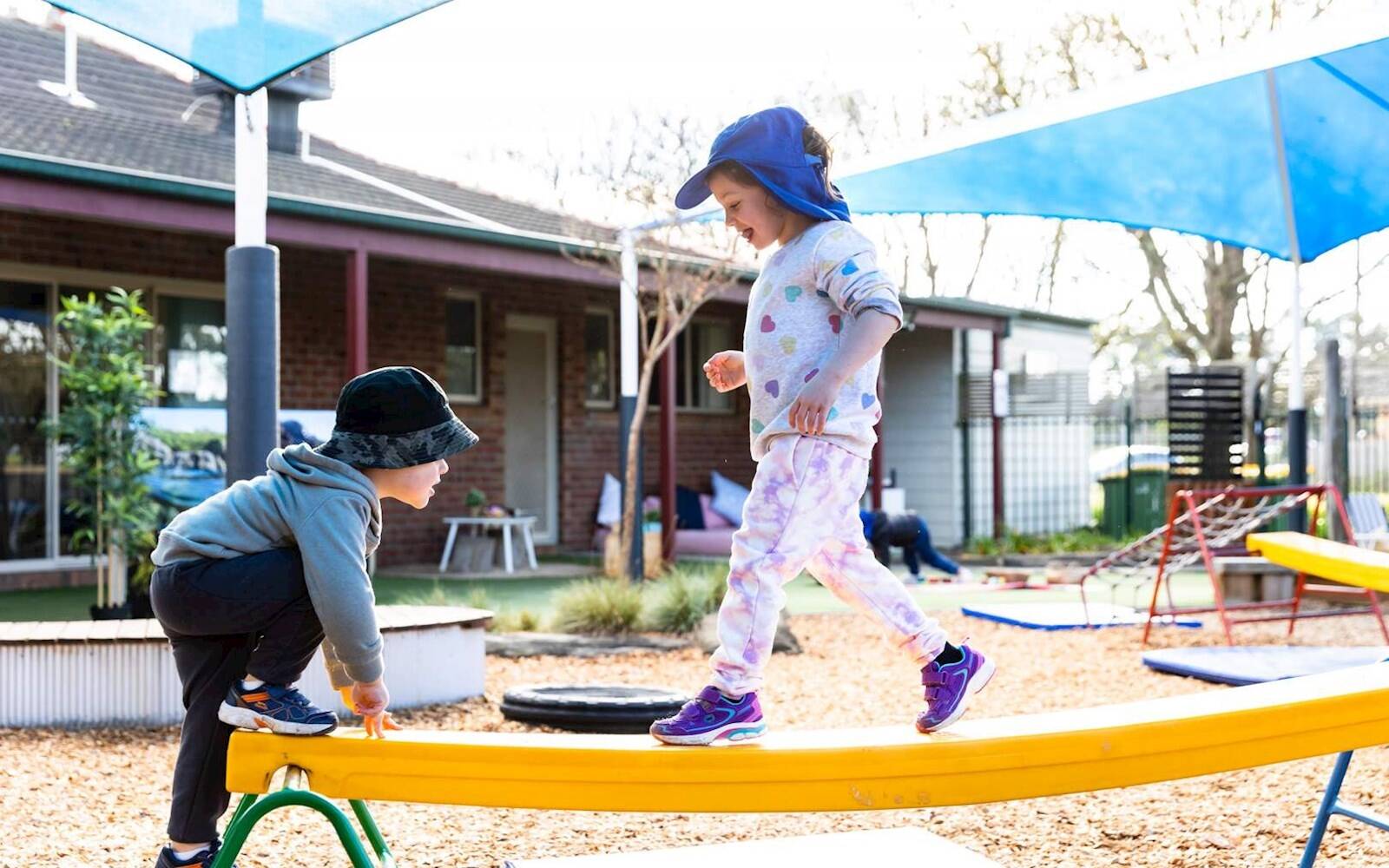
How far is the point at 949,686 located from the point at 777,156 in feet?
3.76

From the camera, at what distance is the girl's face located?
2971 millimetres

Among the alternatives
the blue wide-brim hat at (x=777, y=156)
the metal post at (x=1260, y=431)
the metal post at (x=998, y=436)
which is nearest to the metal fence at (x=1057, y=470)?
the metal post at (x=998, y=436)

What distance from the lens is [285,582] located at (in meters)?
2.61

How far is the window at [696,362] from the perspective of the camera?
16.8 meters

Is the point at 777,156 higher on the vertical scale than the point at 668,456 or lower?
higher

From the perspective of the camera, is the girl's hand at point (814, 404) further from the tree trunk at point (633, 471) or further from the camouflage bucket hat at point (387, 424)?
the tree trunk at point (633, 471)

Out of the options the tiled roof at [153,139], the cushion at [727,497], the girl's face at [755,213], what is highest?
the tiled roof at [153,139]

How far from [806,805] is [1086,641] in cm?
603

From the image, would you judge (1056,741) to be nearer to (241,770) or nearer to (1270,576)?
(241,770)

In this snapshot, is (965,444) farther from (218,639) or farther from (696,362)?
(218,639)

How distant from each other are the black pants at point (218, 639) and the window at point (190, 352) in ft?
29.7

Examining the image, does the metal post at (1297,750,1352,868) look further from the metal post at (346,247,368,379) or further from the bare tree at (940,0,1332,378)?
the bare tree at (940,0,1332,378)

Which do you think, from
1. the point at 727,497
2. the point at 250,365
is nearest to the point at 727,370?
the point at 250,365

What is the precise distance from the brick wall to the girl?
9037 millimetres
